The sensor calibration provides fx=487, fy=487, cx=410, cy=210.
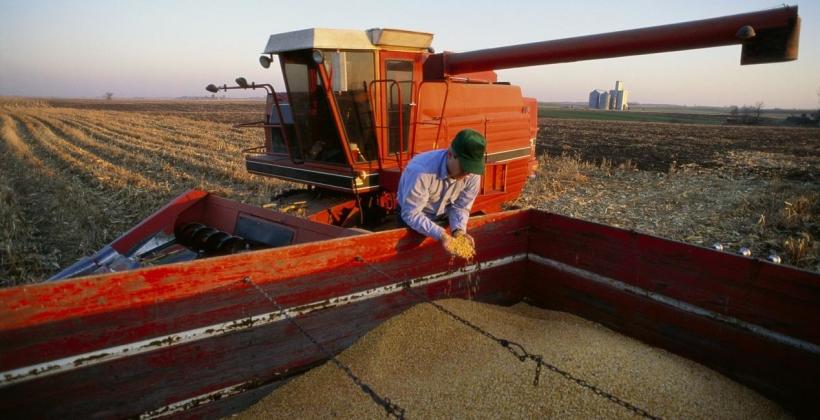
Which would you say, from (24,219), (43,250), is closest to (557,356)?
(43,250)

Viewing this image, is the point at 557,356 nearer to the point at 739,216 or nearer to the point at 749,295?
the point at 749,295

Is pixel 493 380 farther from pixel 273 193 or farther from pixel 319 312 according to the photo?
pixel 273 193

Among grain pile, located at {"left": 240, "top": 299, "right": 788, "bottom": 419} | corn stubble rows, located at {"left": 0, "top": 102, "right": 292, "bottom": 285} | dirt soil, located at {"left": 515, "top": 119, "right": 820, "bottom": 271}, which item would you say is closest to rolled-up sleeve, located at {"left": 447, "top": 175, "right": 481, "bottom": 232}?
grain pile, located at {"left": 240, "top": 299, "right": 788, "bottom": 419}

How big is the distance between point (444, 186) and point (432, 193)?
0.09 metres

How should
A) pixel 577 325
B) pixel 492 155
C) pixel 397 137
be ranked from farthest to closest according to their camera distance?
1. pixel 492 155
2. pixel 397 137
3. pixel 577 325

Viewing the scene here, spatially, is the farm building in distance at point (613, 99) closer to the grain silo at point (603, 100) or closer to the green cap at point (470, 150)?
the grain silo at point (603, 100)

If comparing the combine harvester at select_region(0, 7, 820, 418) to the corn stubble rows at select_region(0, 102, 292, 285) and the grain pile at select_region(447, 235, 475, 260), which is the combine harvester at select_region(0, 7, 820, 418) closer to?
the grain pile at select_region(447, 235, 475, 260)

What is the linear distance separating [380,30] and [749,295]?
10.8 ft

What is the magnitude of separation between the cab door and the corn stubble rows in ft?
12.3

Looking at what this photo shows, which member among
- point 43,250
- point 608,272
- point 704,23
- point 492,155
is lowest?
point 43,250

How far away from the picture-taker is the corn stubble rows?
5.63 metres

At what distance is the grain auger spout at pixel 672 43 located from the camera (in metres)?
3.30

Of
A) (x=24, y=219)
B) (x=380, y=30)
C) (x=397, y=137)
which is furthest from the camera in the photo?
A: (x=24, y=219)

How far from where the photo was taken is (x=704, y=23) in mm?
3535
